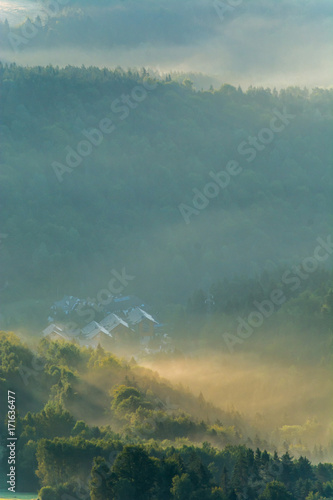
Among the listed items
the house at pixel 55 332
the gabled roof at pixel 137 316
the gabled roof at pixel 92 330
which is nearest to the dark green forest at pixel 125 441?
the house at pixel 55 332

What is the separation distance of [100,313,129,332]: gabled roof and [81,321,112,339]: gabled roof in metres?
1.17

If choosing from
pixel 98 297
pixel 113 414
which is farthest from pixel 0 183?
pixel 113 414

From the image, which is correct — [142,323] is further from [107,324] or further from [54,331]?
[54,331]

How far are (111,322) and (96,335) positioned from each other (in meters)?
7.93

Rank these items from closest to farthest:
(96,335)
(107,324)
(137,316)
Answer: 1. (96,335)
2. (107,324)
3. (137,316)

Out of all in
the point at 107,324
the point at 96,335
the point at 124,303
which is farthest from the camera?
the point at 124,303

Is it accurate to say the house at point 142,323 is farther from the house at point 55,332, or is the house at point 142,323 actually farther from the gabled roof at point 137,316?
the house at point 55,332

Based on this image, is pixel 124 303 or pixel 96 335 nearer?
pixel 96 335

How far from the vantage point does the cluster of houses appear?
152 meters

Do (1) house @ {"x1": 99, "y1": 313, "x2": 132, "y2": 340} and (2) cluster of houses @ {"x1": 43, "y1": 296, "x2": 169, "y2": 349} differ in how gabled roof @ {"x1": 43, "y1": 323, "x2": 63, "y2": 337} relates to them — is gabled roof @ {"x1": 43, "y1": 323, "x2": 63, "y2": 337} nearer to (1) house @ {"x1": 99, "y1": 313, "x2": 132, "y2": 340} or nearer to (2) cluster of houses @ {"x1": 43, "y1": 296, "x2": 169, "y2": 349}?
(2) cluster of houses @ {"x1": 43, "y1": 296, "x2": 169, "y2": 349}

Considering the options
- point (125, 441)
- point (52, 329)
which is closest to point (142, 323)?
point (52, 329)

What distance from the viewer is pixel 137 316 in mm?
168375

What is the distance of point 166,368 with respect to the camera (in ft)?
433

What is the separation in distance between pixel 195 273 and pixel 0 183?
3903 cm
